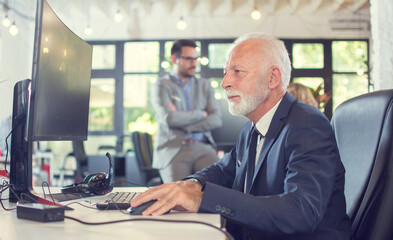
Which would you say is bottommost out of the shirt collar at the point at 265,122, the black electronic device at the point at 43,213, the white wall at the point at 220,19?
the black electronic device at the point at 43,213

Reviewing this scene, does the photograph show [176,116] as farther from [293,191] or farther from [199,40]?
[199,40]

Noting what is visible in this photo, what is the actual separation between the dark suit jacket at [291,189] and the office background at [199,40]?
287 inches

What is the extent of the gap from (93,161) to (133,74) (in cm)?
293

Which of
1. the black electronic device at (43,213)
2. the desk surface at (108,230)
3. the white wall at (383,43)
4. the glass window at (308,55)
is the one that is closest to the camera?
the desk surface at (108,230)

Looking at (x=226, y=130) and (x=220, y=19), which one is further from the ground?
(x=220, y=19)

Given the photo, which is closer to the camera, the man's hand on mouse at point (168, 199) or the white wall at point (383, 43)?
the man's hand on mouse at point (168, 199)

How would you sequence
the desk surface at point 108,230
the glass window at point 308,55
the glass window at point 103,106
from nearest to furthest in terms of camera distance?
the desk surface at point 108,230, the glass window at point 308,55, the glass window at point 103,106

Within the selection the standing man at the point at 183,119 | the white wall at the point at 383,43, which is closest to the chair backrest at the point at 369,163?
the white wall at the point at 383,43

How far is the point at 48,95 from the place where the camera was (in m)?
1.26

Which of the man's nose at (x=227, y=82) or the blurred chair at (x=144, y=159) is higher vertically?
the man's nose at (x=227, y=82)

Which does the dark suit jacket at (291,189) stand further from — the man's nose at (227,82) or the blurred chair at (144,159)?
the blurred chair at (144,159)

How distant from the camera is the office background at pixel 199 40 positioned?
→ 8.62m

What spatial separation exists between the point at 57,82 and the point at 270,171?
704mm

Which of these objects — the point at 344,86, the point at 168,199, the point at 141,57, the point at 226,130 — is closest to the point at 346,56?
the point at 344,86
